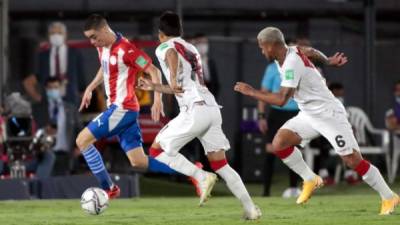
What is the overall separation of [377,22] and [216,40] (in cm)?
388

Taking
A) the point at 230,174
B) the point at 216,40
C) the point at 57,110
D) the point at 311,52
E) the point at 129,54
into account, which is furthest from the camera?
the point at 216,40

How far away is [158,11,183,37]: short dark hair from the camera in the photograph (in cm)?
1588

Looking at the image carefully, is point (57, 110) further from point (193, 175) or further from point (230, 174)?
point (230, 174)

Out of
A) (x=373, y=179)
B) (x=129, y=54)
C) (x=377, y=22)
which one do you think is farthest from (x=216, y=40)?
(x=373, y=179)

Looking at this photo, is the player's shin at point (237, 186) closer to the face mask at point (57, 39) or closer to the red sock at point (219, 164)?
the red sock at point (219, 164)

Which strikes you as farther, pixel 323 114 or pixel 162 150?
pixel 162 150

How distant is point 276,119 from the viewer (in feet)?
69.3

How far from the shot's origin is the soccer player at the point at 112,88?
1686 centimetres

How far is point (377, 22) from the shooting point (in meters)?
29.0

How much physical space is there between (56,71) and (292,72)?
869cm

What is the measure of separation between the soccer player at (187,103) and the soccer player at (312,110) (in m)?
0.92

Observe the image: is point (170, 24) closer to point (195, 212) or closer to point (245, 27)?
point (195, 212)

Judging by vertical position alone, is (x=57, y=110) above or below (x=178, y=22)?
below

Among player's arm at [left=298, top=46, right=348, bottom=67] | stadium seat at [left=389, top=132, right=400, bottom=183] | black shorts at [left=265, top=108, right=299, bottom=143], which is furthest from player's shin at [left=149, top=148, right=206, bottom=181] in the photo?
stadium seat at [left=389, top=132, right=400, bottom=183]
